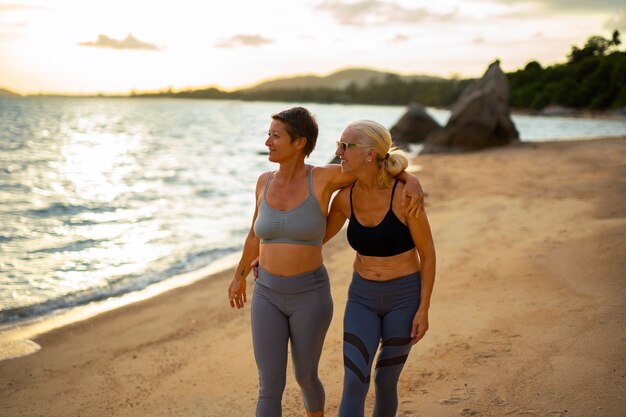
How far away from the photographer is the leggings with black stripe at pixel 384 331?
357cm

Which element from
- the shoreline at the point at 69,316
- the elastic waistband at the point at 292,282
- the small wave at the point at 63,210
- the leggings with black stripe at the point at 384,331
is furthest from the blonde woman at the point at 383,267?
the small wave at the point at 63,210

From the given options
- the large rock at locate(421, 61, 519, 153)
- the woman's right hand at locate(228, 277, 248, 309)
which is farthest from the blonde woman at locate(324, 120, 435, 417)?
the large rock at locate(421, 61, 519, 153)

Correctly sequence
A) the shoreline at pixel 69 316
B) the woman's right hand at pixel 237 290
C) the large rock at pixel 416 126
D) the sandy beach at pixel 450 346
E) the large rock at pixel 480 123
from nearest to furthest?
1. the woman's right hand at pixel 237 290
2. the sandy beach at pixel 450 346
3. the shoreline at pixel 69 316
4. the large rock at pixel 480 123
5. the large rock at pixel 416 126

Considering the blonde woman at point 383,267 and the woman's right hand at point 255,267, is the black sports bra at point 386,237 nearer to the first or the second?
the blonde woman at point 383,267

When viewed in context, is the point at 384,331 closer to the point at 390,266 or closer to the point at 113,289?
the point at 390,266

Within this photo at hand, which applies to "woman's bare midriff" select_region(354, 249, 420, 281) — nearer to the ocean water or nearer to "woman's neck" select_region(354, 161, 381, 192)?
"woman's neck" select_region(354, 161, 381, 192)

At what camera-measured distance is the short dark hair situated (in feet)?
12.4

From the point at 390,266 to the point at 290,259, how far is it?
2.04ft

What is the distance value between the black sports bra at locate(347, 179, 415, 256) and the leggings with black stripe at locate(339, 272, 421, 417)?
18 cm

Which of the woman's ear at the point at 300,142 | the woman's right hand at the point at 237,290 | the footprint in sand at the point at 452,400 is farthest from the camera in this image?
the footprint in sand at the point at 452,400

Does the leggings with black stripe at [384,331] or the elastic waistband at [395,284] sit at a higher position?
the elastic waistband at [395,284]

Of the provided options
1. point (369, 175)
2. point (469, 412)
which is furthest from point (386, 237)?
point (469, 412)

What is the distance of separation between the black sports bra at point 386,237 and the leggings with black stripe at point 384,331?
184 millimetres

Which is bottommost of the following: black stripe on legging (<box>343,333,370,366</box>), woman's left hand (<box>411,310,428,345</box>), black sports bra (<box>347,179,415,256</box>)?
black stripe on legging (<box>343,333,370,366</box>)
